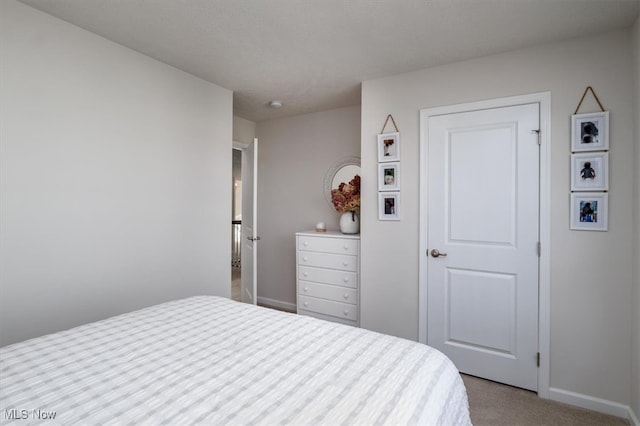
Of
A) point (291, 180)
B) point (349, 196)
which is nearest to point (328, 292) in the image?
point (349, 196)

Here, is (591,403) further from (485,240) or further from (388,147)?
(388,147)

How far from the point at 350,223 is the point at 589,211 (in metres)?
1.94

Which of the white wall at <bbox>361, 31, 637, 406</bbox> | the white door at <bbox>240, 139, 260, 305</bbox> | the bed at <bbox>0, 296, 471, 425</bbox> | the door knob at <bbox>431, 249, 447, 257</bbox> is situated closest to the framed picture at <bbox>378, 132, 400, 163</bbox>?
the white wall at <bbox>361, 31, 637, 406</bbox>

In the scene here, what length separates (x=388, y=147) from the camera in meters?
2.92

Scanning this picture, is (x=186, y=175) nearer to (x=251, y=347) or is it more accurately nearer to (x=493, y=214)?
(x=251, y=347)

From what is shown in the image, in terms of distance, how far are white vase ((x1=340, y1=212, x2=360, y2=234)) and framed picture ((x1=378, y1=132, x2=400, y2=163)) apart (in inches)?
28.9

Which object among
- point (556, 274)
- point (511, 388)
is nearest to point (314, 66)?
point (556, 274)

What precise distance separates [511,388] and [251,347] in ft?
7.00

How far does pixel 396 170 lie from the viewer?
2883 millimetres

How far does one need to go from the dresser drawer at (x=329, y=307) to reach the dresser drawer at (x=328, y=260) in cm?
37

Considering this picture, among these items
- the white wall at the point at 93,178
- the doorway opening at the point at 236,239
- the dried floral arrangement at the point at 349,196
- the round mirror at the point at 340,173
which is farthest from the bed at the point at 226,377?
the doorway opening at the point at 236,239

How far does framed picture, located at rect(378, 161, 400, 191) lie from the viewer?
113 inches
